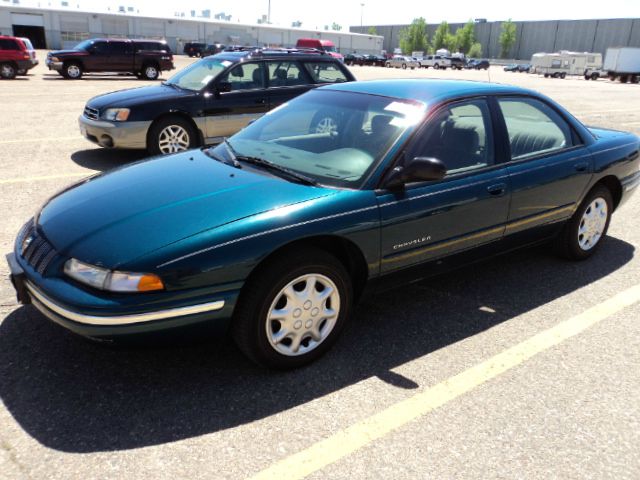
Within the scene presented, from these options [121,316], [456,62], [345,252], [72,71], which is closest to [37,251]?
[121,316]

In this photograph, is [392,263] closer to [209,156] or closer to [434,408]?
[434,408]

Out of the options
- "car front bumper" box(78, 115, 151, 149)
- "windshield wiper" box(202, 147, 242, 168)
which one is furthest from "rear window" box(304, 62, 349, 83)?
"windshield wiper" box(202, 147, 242, 168)

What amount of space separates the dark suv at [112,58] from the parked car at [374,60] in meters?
43.7

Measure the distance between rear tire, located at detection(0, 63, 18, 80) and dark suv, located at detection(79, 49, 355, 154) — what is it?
53.9 feet

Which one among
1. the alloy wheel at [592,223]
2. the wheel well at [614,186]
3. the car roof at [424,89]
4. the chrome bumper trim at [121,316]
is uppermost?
the car roof at [424,89]

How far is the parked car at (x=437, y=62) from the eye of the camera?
7416 centimetres

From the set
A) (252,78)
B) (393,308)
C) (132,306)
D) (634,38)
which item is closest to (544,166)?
(393,308)

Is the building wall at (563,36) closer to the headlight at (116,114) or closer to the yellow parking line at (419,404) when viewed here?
the headlight at (116,114)

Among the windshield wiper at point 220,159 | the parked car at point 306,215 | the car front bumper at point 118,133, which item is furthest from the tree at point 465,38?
the windshield wiper at point 220,159

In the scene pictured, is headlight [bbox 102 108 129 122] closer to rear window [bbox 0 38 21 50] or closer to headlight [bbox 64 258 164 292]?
headlight [bbox 64 258 164 292]

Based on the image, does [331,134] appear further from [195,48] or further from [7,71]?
[195,48]

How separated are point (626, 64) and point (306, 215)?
55.9 metres

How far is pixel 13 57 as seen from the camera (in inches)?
839

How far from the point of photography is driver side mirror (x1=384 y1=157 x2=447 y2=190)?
313cm
